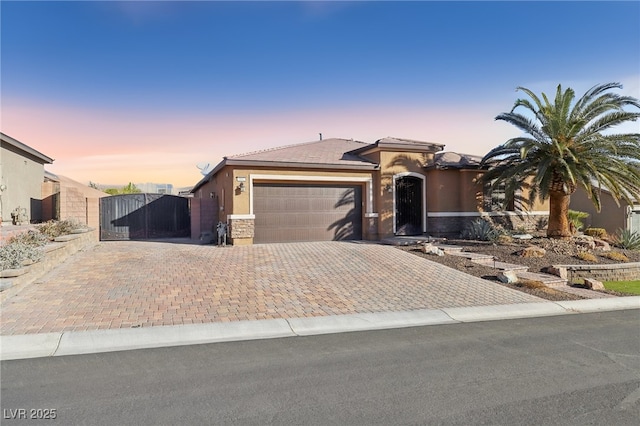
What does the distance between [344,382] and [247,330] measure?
273 centimetres

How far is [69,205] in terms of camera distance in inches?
712

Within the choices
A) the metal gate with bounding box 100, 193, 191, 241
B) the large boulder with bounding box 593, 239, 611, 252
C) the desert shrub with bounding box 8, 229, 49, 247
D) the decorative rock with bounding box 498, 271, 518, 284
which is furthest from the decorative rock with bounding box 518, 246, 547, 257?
the metal gate with bounding box 100, 193, 191, 241

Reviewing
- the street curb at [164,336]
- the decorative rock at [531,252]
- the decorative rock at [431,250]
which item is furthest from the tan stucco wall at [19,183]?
the decorative rock at [531,252]

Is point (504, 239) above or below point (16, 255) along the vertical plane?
below

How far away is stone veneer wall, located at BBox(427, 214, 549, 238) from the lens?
19.7m

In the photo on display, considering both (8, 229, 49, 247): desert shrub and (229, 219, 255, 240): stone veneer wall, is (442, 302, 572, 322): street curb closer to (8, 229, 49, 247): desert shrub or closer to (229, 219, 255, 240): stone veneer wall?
(229, 219, 255, 240): stone veneer wall

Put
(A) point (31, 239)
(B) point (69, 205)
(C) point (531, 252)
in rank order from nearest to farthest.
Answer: (A) point (31, 239) → (C) point (531, 252) → (B) point (69, 205)

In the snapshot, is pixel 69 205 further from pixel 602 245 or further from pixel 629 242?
pixel 629 242

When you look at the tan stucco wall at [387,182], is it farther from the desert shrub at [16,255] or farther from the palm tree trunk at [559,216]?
the desert shrub at [16,255]

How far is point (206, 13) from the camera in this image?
42.8 ft

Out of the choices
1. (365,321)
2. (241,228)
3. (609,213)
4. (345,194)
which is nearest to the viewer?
(365,321)

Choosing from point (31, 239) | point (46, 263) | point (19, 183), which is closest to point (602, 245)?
point (46, 263)

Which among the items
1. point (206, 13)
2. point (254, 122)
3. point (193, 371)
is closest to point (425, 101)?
point (254, 122)

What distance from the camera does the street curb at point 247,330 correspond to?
6258mm
